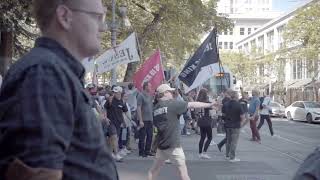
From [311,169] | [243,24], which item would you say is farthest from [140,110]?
[243,24]

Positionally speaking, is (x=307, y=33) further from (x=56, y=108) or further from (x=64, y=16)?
(x=56, y=108)

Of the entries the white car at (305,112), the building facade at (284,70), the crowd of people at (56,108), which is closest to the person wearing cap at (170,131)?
the crowd of people at (56,108)

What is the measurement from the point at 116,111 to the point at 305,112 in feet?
82.3

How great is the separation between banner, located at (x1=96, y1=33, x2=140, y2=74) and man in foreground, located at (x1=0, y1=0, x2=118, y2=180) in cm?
1495

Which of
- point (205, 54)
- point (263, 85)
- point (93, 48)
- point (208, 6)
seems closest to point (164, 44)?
point (208, 6)

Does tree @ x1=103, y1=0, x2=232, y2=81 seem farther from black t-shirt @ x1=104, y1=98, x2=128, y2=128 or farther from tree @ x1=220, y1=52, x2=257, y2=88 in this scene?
tree @ x1=220, y1=52, x2=257, y2=88

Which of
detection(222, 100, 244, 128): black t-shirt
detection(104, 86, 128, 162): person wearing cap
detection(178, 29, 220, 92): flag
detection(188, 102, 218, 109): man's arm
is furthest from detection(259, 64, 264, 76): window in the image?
detection(188, 102, 218, 109): man's arm

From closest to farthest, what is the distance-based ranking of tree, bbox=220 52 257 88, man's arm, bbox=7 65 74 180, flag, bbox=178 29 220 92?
man's arm, bbox=7 65 74 180 → flag, bbox=178 29 220 92 → tree, bbox=220 52 257 88

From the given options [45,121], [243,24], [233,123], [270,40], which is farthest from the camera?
[243,24]

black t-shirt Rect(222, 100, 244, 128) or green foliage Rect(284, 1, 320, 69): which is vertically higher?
green foliage Rect(284, 1, 320, 69)

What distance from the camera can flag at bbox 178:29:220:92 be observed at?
Result: 15.0m

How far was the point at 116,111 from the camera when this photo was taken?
1387 cm

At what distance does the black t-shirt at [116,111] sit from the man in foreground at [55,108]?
38.3ft

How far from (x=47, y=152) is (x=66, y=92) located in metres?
0.22
